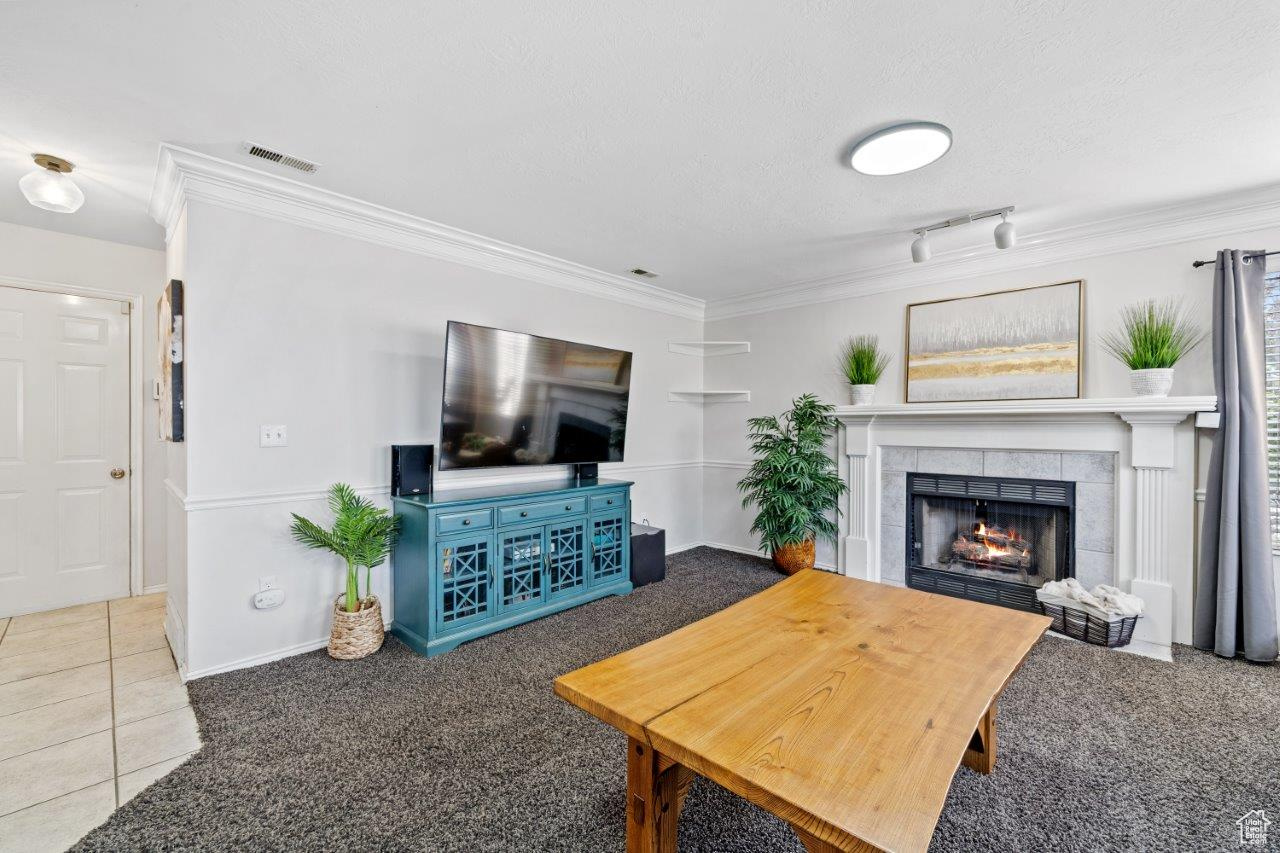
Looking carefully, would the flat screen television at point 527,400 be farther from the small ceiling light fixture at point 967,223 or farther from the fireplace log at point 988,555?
the fireplace log at point 988,555

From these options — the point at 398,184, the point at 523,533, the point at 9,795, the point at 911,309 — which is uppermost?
the point at 398,184

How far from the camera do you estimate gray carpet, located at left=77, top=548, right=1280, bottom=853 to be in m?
1.58

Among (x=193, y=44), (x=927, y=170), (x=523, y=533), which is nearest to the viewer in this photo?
(x=193, y=44)

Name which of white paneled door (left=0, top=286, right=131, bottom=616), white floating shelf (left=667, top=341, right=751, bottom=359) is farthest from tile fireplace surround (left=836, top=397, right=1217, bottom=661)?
white paneled door (left=0, top=286, right=131, bottom=616)

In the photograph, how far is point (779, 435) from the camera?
15.1 ft

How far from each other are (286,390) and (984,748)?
3.31 metres

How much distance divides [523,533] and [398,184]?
1.94 meters

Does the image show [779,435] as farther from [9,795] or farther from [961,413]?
[9,795]

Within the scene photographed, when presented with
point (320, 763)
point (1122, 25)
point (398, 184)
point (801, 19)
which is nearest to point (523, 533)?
point (320, 763)

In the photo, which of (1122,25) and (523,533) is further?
(523,533)

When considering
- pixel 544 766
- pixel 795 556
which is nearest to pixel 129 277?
pixel 544 766

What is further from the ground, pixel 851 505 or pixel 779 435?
pixel 779 435

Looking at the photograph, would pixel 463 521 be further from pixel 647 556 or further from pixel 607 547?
pixel 647 556

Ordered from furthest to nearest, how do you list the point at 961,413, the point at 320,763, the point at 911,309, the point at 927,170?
the point at 911,309, the point at 961,413, the point at 927,170, the point at 320,763
